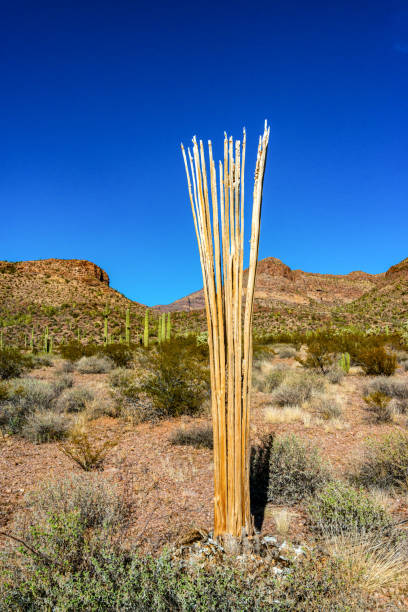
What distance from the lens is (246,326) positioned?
3.00 metres

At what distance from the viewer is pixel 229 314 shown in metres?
3.03

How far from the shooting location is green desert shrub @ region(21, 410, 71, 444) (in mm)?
6633

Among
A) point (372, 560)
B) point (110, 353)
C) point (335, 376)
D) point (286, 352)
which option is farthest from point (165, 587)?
point (286, 352)

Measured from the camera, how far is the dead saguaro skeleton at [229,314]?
294 centimetres

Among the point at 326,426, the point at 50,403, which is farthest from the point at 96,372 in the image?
the point at 326,426

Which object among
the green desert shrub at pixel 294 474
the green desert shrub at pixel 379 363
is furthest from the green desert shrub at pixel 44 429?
the green desert shrub at pixel 379 363

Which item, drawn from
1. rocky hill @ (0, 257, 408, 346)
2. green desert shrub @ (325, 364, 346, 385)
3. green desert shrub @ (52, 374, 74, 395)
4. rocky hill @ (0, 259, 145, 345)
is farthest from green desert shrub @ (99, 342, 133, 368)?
rocky hill @ (0, 257, 408, 346)

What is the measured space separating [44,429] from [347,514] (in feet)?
17.9

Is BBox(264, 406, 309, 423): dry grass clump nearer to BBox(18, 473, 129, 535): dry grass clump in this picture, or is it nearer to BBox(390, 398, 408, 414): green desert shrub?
BBox(390, 398, 408, 414): green desert shrub

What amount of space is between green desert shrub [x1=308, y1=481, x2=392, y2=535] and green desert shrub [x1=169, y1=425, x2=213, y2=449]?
283 cm

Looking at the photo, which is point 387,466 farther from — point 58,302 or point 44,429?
point 58,302

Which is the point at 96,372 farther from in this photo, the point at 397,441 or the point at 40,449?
the point at 397,441

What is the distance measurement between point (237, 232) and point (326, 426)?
5.71 metres

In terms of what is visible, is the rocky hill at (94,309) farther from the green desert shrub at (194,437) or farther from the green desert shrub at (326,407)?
the green desert shrub at (194,437)
